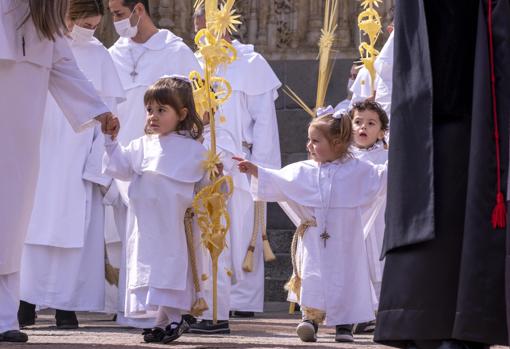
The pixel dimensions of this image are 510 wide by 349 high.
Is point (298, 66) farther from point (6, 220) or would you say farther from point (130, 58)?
point (6, 220)

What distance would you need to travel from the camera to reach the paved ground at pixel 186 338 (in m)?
7.06

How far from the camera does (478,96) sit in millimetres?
5086

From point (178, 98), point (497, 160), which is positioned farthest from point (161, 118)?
point (497, 160)

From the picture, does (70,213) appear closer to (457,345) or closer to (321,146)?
(321,146)

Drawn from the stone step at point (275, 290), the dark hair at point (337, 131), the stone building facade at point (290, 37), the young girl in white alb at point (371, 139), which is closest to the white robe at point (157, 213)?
the dark hair at point (337, 131)

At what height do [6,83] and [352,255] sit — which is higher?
[6,83]

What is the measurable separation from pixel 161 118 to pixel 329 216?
3.41 feet

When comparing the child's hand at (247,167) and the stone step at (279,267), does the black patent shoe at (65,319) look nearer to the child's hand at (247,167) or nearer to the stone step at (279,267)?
the child's hand at (247,167)

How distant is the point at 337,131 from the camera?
8.12m

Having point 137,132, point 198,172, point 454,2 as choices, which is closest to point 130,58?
point 137,132

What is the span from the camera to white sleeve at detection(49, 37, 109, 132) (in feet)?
23.7

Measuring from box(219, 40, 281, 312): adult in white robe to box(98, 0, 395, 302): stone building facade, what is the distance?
3.30 m

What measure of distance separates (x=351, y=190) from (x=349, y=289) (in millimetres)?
546

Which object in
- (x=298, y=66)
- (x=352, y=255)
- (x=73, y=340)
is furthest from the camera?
(x=298, y=66)
